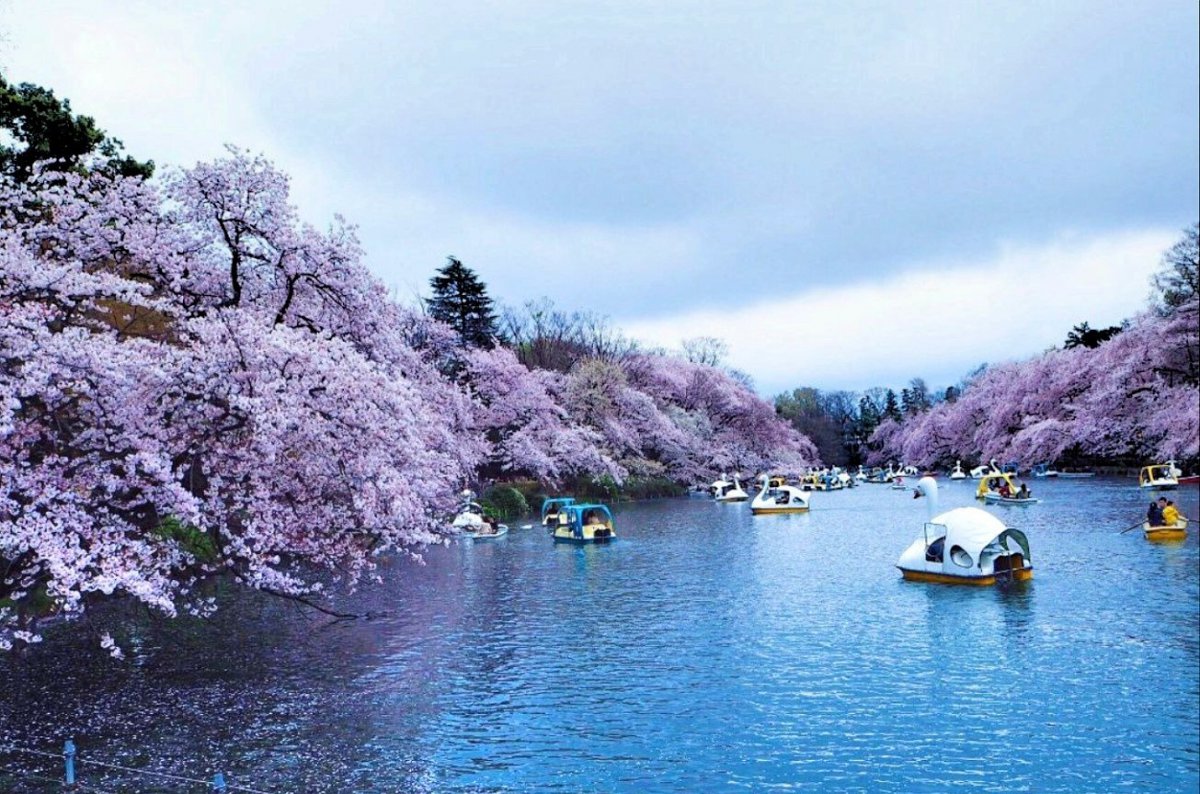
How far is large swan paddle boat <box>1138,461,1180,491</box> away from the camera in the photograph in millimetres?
54156

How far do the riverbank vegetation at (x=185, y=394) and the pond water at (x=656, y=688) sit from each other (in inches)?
81.3

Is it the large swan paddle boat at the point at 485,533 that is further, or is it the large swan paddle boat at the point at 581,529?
the large swan paddle boat at the point at 485,533

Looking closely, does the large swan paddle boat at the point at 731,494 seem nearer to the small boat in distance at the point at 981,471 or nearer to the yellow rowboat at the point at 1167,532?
the small boat in distance at the point at 981,471

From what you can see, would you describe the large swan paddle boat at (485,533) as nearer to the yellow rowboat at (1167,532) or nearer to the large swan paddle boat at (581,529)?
the large swan paddle boat at (581,529)

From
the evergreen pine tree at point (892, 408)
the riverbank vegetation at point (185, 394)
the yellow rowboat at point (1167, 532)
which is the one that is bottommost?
the yellow rowboat at point (1167, 532)

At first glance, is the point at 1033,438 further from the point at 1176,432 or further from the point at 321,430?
the point at 321,430

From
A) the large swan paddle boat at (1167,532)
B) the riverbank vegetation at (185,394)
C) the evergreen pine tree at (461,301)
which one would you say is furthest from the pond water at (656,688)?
the evergreen pine tree at (461,301)

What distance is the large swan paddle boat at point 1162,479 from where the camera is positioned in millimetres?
54156

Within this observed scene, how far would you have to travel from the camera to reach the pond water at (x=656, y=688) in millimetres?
12531

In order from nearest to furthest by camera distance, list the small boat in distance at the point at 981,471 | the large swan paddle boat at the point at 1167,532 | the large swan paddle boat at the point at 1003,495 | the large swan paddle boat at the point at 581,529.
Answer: the large swan paddle boat at the point at 1167,532 → the large swan paddle boat at the point at 581,529 → the large swan paddle boat at the point at 1003,495 → the small boat in distance at the point at 981,471

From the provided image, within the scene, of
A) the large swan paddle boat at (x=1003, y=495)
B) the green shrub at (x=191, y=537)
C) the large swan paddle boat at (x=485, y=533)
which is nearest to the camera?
the green shrub at (x=191, y=537)

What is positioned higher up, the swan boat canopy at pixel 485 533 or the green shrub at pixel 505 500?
the green shrub at pixel 505 500

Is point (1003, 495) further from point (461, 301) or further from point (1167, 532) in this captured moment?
point (461, 301)

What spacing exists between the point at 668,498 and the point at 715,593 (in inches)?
1767
